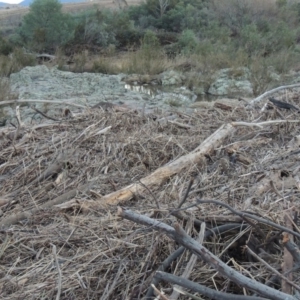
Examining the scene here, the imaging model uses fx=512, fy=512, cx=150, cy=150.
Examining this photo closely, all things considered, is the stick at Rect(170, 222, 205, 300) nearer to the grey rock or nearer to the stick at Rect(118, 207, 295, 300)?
the stick at Rect(118, 207, 295, 300)

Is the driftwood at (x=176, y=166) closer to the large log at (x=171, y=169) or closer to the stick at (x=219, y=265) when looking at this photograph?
the large log at (x=171, y=169)

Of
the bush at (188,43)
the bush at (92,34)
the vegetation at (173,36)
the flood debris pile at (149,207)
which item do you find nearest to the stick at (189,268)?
the flood debris pile at (149,207)

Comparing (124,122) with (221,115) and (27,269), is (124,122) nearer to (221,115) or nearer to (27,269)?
(221,115)

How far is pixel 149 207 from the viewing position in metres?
2.86

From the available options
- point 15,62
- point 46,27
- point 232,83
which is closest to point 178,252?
point 232,83

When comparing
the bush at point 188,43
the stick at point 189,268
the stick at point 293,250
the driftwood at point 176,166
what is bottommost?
the bush at point 188,43

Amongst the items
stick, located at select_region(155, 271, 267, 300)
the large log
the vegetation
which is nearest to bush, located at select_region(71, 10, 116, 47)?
the vegetation

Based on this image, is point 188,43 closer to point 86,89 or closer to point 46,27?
point 46,27

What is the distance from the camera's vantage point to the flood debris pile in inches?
84.9

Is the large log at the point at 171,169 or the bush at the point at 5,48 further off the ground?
the large log at the point at 171,169

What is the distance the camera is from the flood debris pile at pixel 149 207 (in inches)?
84.9

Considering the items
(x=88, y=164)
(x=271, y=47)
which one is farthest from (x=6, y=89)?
(x=271, y=47)

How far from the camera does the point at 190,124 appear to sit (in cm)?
495

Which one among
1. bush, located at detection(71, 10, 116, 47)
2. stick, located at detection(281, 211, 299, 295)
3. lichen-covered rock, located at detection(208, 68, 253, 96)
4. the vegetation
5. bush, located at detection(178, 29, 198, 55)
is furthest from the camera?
bush, located at detection(71, 10, 116, 47)
